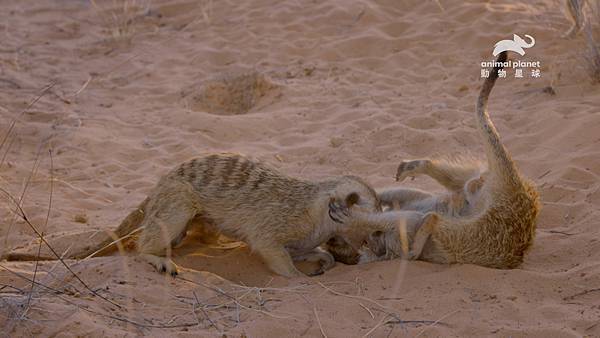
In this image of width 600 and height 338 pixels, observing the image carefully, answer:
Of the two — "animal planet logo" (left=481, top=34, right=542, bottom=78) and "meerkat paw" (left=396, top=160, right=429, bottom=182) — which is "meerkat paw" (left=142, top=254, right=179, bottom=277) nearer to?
"meerkat paw" (left=396, top=160, right=429, bottom=182)

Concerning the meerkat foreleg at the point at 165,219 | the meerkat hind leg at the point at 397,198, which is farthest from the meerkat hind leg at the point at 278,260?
the meerkat hind leg at the point at 397,198

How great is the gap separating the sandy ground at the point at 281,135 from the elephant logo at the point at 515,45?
A: 99 mm

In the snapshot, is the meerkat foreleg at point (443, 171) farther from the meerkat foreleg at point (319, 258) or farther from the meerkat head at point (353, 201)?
the meerkat foreleg at point (319, 258)

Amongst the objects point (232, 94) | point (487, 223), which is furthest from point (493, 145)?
point (232, 94)

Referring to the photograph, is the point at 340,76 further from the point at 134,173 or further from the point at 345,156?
the point at 134,173

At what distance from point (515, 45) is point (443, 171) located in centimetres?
304

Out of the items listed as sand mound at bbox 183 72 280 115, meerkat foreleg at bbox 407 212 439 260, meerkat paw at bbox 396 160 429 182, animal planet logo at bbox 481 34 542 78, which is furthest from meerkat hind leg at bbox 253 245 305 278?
animal planet logo at bbox 481 34 542 78

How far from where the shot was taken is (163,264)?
3.95m

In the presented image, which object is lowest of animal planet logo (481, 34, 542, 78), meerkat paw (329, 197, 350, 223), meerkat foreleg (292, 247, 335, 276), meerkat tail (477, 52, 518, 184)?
meerkat foreleg (292, 247, 335, 276)

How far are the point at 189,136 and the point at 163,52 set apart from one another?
2.37 meters

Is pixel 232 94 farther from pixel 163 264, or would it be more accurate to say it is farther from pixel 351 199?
pixel 163 264

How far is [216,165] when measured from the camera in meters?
4.36

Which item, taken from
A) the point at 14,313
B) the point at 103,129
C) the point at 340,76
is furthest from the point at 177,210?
the point at 340,76

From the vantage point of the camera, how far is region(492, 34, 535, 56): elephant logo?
7.06m
